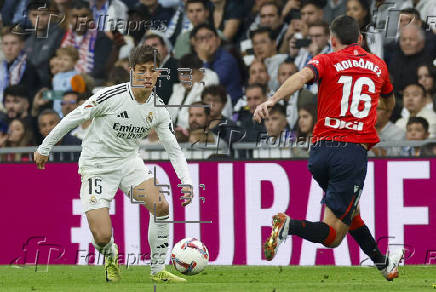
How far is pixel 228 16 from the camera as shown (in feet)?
43.5

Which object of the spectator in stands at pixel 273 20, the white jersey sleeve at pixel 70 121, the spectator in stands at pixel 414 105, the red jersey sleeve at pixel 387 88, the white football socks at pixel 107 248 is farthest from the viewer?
the spectator in stands at pixel 273 20

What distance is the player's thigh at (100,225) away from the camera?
9055 millimetres

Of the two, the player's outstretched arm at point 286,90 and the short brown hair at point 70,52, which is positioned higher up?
the short brown hair at point 70,52

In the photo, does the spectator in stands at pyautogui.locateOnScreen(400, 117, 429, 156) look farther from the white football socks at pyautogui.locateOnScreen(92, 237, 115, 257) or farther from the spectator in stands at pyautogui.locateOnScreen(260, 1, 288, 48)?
the white football socks at pyautogui.locateOnScreen(92, 237, 115, 257)

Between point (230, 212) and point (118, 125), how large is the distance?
292cm

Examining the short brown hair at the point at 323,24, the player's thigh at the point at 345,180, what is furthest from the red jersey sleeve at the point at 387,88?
the short brown hair at the point at 323,24

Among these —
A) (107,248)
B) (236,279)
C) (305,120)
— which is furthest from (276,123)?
(107,248)

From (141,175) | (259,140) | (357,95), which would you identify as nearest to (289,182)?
(259,140)

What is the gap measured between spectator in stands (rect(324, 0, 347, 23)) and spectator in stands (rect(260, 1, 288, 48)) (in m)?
0.57

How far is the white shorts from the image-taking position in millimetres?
9188

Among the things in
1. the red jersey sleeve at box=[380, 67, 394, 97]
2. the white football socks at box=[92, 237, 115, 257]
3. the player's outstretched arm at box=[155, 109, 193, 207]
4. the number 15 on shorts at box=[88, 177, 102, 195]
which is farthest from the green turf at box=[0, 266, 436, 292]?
the red jersey sleeve at box=[380, 67, 394, 97]

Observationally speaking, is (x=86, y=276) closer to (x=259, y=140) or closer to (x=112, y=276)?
(x=112, y=276)

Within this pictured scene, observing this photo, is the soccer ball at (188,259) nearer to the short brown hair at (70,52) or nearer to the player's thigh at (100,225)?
the player's thigh at (100,225)

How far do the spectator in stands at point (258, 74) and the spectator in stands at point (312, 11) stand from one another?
32.3 inches
